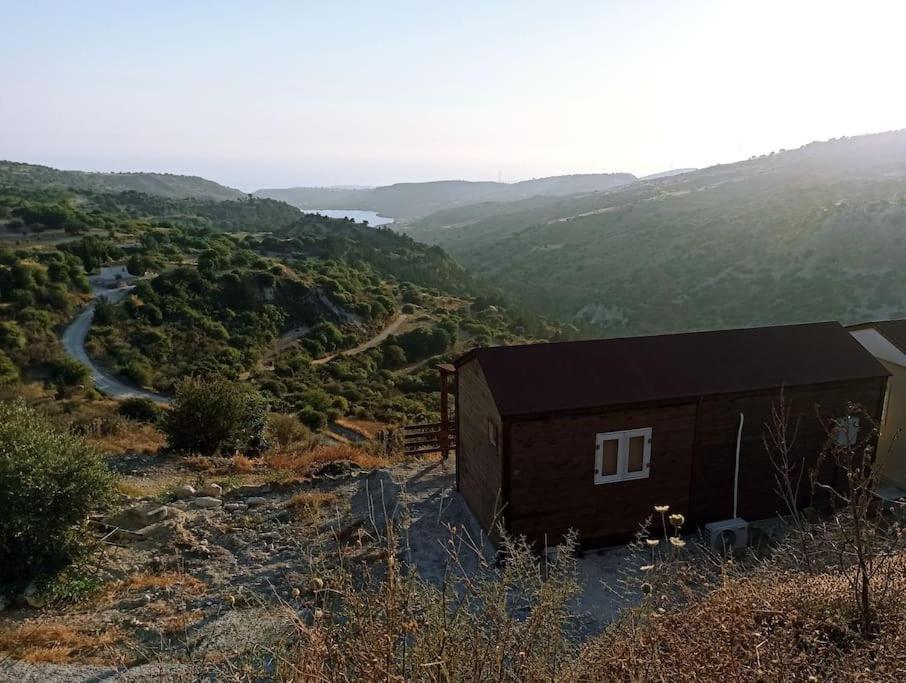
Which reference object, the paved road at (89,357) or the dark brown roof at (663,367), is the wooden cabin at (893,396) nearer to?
the dark brown roof at (663,367)

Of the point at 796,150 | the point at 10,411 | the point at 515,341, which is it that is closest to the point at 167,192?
the point at 515,341

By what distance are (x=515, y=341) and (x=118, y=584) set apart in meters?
39.6

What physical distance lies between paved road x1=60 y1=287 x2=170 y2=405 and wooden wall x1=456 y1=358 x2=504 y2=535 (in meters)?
20.3

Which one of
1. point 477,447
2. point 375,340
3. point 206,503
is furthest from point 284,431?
point 375,340

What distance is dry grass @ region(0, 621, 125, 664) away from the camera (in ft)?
24.4

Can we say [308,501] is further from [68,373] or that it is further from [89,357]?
[89,357]

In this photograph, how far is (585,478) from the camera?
424 inches

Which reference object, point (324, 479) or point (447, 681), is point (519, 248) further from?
point (447, 681)

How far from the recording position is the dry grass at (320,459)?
1606 centimetres

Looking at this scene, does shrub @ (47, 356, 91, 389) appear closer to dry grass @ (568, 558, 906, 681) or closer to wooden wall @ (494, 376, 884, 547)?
wooden wall @ (494, 376, 884, 547)

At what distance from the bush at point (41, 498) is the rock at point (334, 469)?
19.1ft

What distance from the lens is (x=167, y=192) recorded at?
7313 inches

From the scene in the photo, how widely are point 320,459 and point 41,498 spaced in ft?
26.5

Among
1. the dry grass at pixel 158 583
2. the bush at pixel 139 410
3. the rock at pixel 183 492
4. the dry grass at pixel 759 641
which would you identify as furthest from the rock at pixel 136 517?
the bush at pixel 139 410
